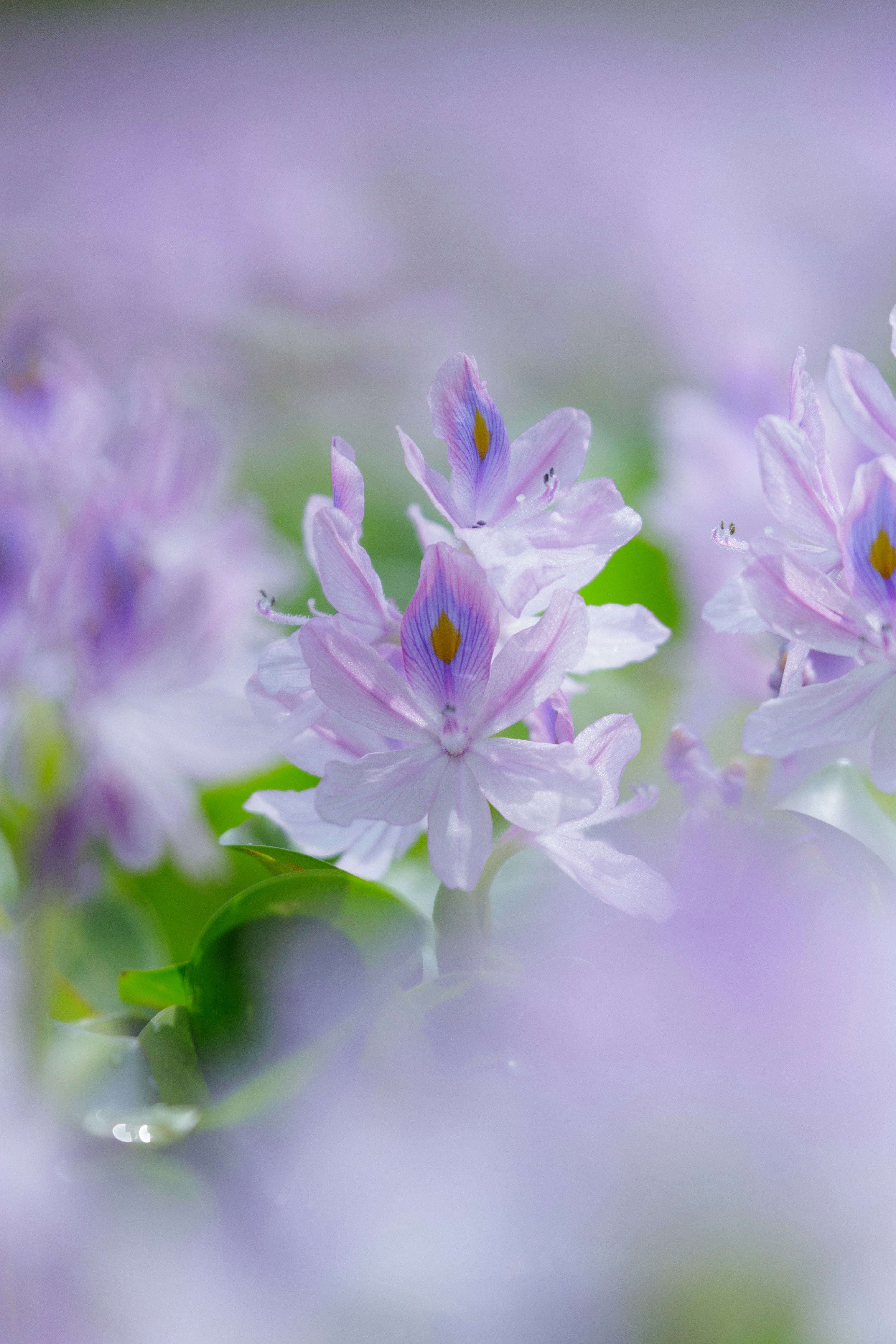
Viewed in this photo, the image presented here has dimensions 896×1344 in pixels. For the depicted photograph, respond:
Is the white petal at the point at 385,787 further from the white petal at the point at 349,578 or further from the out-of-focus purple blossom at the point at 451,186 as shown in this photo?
the out-of-focus purple blossom at the point at 451,186

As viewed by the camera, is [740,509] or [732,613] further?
[740,509]

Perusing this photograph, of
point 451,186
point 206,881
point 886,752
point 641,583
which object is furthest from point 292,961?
point 451,186

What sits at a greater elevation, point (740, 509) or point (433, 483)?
point (433, 483)

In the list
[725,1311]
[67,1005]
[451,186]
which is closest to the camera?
[725,1311]

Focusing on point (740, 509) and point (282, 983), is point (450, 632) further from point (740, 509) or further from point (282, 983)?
point (740, 509)

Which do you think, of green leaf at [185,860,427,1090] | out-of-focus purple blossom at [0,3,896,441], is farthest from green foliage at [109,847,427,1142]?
out-of-focus purple blossom at [0,3,896,441]

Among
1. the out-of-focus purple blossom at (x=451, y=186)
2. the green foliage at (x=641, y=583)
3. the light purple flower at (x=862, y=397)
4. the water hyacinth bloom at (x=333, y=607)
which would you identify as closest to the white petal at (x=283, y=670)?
the water hyacinth bloom at (x=333, y=607)

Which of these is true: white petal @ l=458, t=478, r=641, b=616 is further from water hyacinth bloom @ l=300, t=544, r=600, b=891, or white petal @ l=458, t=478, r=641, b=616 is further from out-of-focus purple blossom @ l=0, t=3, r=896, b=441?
out-of-focus purple blossom @ l=0, t=3, r=896, b=441
